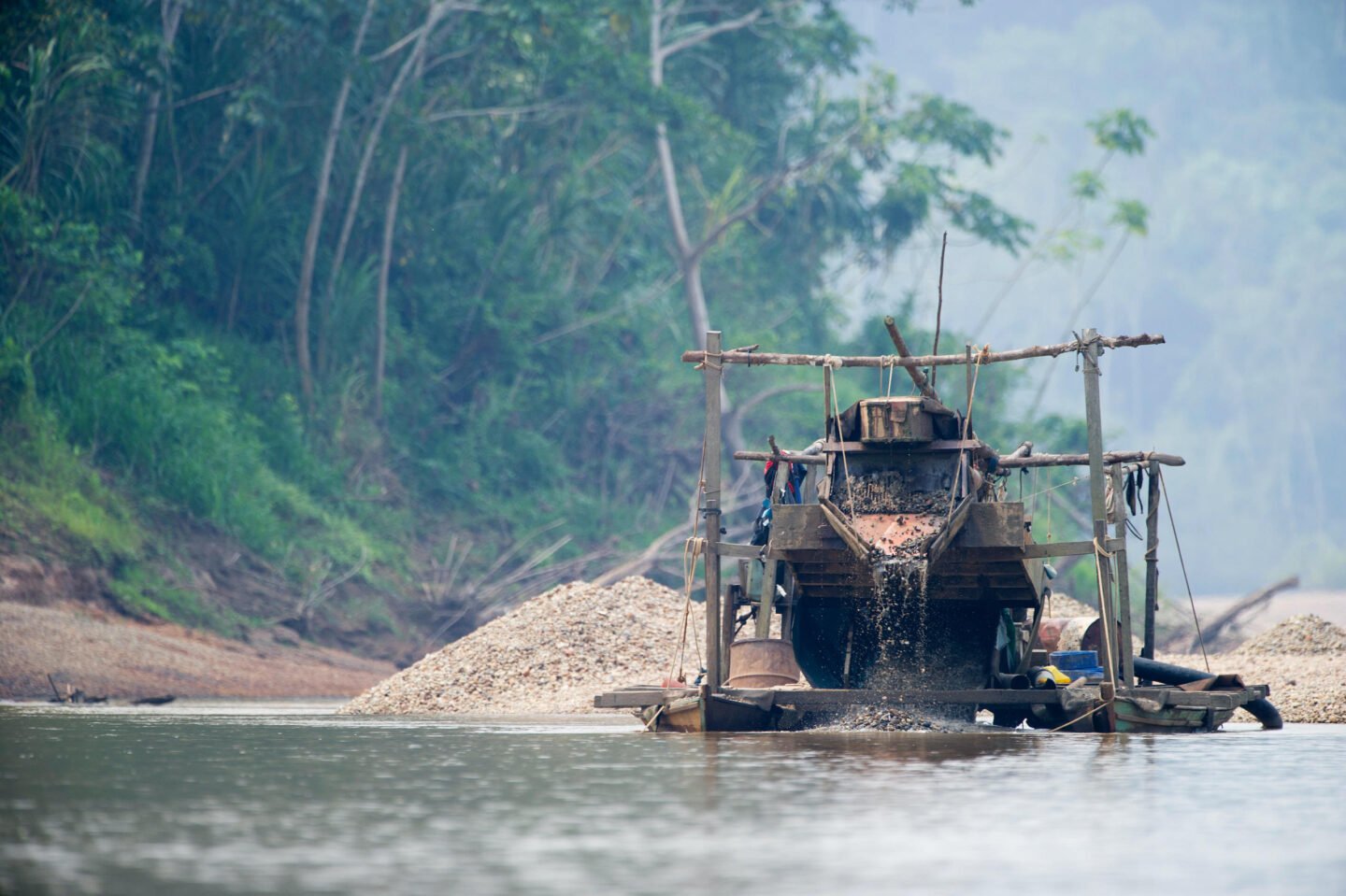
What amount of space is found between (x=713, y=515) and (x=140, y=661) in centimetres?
1340

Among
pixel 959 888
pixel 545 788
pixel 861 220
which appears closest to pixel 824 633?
pixel 545 788

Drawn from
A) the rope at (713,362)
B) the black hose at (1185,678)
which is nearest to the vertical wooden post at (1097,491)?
the black hose at (1185,678)

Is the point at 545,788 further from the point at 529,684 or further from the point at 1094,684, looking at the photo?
the point at 529,684

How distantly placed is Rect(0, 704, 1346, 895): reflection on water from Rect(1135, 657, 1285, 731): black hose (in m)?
2.61

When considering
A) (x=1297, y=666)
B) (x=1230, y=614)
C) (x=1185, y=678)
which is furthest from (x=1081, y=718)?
(x=1230, y=614)

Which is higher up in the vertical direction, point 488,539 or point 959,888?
point 488,539

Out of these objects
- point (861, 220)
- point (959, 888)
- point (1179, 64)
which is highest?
point (1179, 64)

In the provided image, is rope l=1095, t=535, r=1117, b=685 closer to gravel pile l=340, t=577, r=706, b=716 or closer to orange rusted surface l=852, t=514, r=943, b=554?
orange rusted surface l=852, t=514, r=943, b=554

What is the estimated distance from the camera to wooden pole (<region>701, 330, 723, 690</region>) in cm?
1862

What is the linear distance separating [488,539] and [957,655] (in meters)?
23.4

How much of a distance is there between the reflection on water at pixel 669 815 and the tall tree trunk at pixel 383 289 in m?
23.0

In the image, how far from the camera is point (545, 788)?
12938mm

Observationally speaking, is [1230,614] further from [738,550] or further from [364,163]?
[738,550]

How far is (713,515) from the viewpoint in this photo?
61.3 feet
